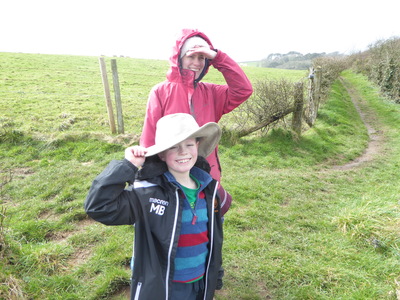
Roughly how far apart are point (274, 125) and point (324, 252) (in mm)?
5366

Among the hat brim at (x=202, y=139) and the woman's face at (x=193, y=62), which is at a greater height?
the woman's face at (x=193, y=62)

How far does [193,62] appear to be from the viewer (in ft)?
8.32

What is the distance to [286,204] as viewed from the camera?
513 centimetres

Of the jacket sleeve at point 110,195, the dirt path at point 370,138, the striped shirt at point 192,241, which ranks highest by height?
the jacket sleeve at point 110,195

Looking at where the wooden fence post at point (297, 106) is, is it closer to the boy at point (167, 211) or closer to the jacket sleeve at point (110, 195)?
the boy at point (167, 211)

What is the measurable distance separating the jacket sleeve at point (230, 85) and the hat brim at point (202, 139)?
732 mm

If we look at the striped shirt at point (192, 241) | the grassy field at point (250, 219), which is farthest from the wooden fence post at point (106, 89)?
the striped shirt at point (192, 241)

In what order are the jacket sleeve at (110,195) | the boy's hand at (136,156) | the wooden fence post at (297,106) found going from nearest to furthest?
the jacket sleeve at (110,195) → the boy's hand at (136,156) → the wooden fence post at (297,106)

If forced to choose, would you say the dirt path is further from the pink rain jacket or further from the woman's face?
the woman's face

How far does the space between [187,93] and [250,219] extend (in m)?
2.60

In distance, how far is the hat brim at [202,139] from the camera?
1793 millimetres

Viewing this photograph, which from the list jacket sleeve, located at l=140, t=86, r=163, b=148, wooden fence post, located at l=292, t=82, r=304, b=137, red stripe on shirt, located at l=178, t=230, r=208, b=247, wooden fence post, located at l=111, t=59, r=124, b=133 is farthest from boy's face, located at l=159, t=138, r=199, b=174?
wooden fence post, located at l=292, t=82, r=304, b=137

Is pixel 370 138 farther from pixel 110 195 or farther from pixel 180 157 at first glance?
pixel 110 195

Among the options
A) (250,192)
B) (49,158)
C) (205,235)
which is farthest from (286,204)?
(49,158)
